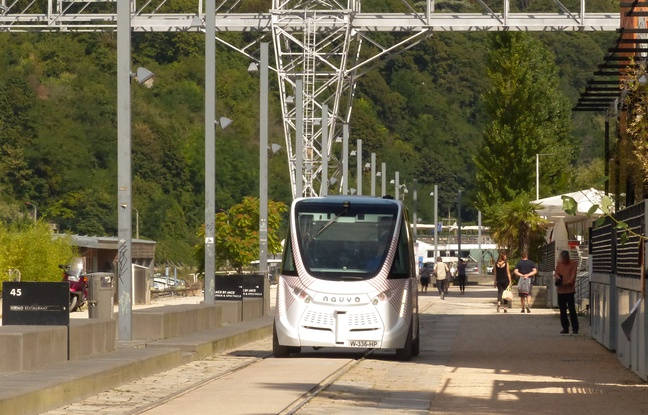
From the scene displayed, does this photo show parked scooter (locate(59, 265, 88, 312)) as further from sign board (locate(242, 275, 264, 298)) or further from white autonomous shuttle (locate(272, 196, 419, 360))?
white autonomous shuttle (locate(272, 196, 419, 360))

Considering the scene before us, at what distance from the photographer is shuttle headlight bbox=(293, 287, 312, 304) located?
26453mm

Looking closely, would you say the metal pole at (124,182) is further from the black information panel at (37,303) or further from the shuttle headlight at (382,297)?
the shuttle headlight at (382,297)

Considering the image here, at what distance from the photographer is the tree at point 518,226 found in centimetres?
7350

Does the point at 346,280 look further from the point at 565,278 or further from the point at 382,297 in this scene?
the point at 565,278

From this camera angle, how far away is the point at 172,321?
28.3 metres

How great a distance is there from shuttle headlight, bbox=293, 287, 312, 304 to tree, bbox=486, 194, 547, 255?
153 feet

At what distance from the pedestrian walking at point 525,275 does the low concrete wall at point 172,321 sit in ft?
44.9

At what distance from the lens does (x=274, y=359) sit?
86.4ft

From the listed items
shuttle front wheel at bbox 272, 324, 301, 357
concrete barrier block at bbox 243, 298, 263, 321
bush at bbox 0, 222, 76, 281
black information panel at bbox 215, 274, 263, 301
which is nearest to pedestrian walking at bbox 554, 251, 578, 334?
concrete barrier block at bbox 243, 298, 263, 321

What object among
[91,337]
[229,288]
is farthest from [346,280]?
[229,288]

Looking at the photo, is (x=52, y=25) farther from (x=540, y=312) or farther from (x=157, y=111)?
(x=157, y=111)

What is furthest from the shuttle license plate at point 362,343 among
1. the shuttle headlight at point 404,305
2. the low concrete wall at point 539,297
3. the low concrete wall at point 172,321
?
the low concrete wall at point 539,297

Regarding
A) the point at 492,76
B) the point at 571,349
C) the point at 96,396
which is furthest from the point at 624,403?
the point at 492,76

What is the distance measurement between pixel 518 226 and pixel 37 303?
53.9 meters
